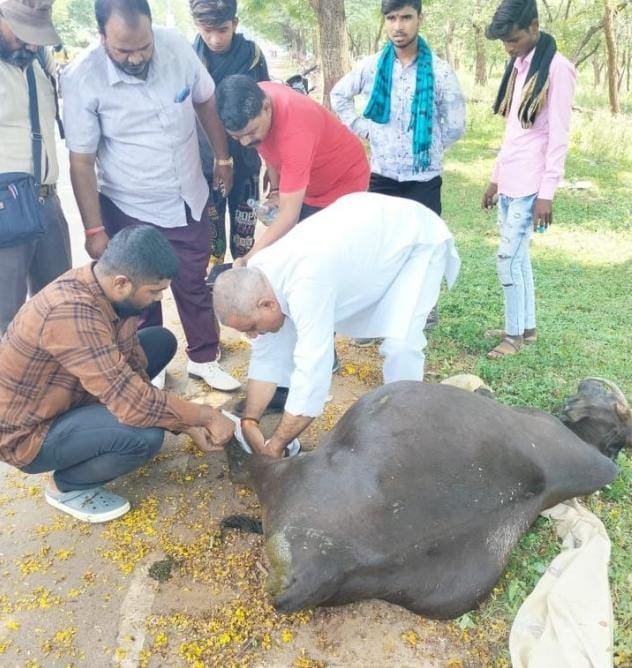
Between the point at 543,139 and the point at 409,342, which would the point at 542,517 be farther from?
the point at 543,139

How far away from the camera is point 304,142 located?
10.4 feet

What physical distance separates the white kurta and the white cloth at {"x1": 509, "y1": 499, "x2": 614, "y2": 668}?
42.0 inches

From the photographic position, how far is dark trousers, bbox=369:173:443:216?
4.29 m

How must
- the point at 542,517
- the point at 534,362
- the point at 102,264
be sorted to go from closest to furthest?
the point at 102,264
the point at 542,517
the point at 534,362

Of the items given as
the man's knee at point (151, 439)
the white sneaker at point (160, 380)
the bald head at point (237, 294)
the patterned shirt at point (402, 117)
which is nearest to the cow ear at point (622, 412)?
the patterned shirt at point (402, 117)

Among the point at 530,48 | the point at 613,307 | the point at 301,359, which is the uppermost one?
the point at 530,48

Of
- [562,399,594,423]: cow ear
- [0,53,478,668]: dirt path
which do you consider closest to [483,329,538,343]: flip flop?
[562,399,594,423]: cow ear

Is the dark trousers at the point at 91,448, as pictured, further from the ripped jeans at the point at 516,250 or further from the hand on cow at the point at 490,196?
the hand on cow at the point at 490,196

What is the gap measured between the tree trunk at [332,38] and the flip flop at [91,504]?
8702 mm

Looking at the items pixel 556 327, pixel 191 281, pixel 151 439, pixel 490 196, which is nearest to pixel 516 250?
pixel 490 196

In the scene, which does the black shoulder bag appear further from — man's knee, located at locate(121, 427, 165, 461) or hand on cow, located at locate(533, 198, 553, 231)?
hand on cow, located at locate(533, 198, 553, 231)

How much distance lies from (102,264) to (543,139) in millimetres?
2700

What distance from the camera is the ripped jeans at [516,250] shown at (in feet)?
12.8

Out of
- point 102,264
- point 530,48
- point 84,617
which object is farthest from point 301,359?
point 530,48
